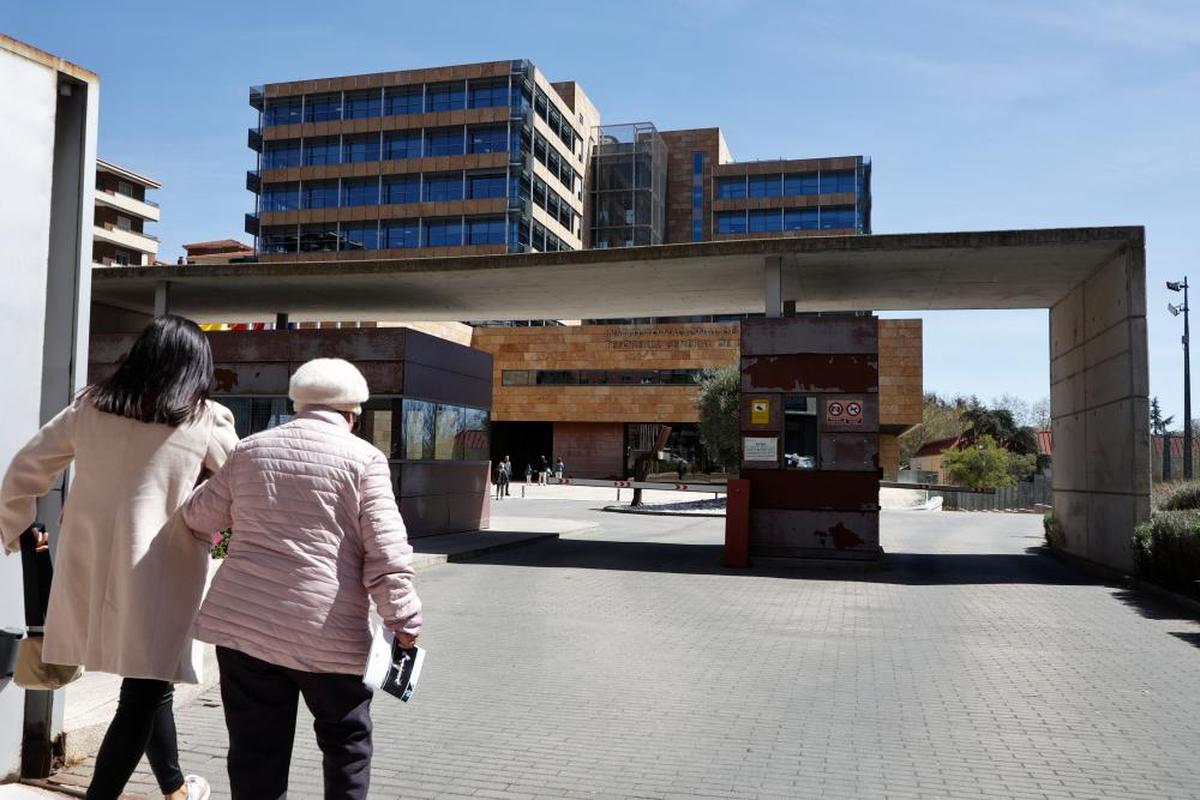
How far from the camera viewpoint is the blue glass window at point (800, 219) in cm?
7831

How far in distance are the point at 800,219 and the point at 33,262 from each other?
257 feet

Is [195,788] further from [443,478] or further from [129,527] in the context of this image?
[443,478]

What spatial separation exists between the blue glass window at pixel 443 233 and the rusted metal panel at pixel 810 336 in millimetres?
51604

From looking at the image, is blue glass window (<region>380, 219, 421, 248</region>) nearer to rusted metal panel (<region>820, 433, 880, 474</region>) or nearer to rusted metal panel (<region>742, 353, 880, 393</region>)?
rusted metal panel (<region>742, 353, 880, 393</region>)

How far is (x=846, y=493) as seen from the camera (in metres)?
14.3

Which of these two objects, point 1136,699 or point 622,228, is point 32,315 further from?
point 622,228

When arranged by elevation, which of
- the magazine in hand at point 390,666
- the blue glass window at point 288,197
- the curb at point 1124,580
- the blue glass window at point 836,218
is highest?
the blue glass window at point 836,218

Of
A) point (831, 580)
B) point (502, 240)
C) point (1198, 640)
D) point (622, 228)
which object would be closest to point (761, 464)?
point (831, 580)

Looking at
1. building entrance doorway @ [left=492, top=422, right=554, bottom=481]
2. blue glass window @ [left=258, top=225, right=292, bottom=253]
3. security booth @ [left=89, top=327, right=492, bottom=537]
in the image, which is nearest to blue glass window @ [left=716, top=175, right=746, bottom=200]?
building entrance doorway @ [left=492, top=422, right=554, bottom=481]

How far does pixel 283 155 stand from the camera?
67812 mm

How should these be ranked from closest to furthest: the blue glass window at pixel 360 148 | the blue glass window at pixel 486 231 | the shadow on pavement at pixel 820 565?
the shadow on pavement at pixel 820 565 < the blue glass window at pixel 486 231 < the blue glass window at pixel 360 148

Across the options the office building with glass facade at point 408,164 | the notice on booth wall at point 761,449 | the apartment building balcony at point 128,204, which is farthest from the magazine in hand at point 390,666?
the apartment building balcony at point 128,204

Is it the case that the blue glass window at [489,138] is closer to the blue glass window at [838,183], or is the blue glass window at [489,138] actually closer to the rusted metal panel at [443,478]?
the blue glass window at [838,183]

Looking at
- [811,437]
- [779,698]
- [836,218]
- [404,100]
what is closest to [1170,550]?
[811,437]
